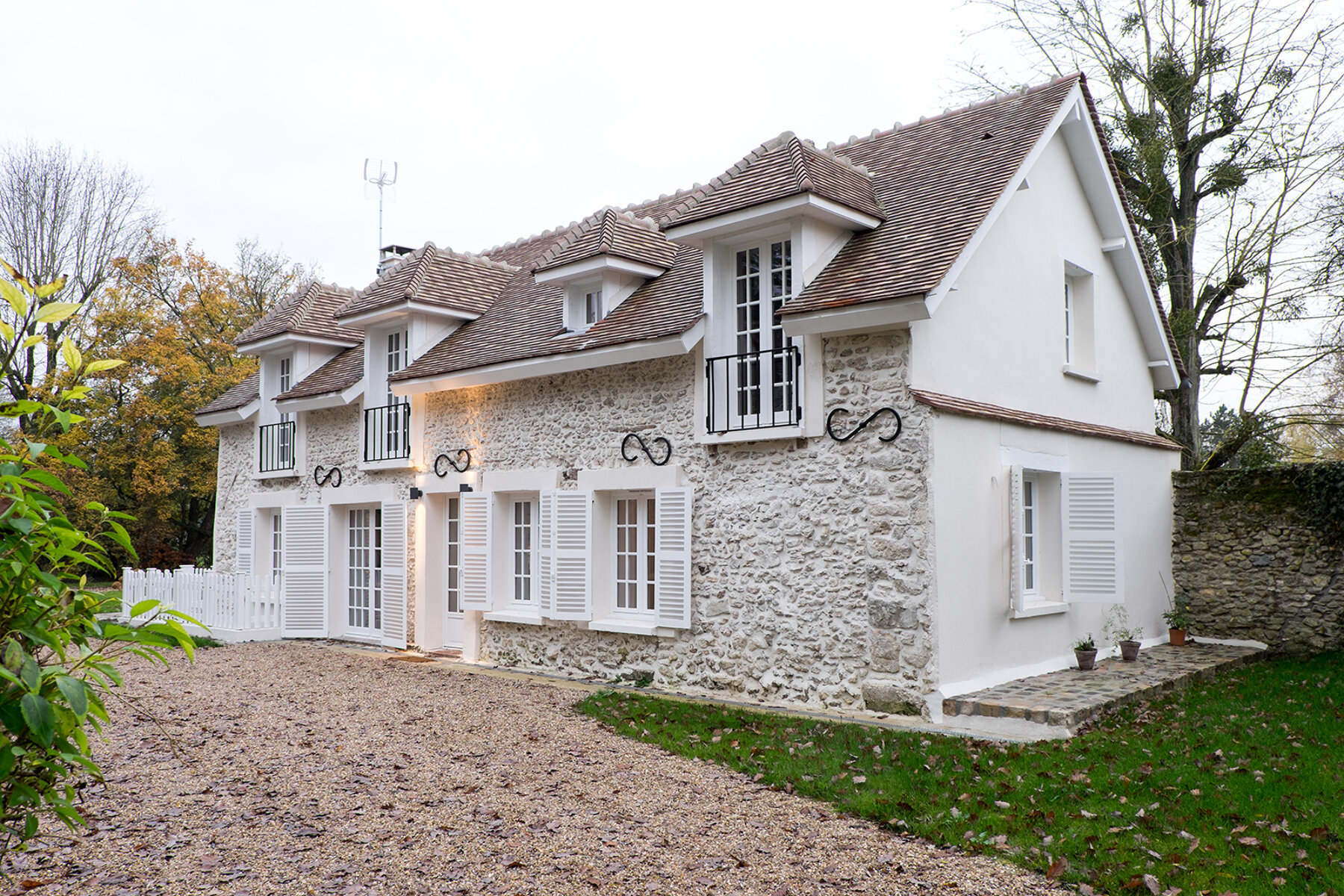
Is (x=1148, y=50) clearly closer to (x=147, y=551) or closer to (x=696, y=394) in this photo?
(x=696, y=394)

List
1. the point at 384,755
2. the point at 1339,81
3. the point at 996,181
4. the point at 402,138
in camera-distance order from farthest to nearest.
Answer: the point at 402,138
the point at 1339,81
the point at 996,181
the point at 384,755

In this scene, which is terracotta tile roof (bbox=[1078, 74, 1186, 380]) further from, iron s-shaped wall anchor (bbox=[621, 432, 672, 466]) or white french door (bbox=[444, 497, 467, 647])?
white french door (bbox=[444, 497, 467, 647])

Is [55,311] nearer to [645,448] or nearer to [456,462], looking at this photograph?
[645,448]

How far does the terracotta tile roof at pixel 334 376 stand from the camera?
1488 cm

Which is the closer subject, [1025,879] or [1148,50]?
[1025,879]

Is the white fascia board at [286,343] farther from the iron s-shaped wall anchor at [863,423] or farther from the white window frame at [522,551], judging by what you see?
Result: the iron s-shaped wall anchor at [863,423]

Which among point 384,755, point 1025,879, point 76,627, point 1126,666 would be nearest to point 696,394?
point 384,755

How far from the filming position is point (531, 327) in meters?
12.5

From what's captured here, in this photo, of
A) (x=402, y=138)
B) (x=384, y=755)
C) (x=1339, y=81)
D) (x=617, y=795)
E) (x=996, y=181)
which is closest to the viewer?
(x=617, y=795)

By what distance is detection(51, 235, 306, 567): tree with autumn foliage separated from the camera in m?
23.8

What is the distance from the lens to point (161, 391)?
24797mm

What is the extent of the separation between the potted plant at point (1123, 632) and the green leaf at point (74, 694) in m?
10.9

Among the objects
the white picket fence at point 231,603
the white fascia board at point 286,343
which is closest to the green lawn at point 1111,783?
the white picket fence at point 231,603

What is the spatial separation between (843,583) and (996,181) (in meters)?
4.22
